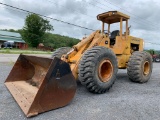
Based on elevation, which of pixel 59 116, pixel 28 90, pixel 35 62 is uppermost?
pixel 35 62

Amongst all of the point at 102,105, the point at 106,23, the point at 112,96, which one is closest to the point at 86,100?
the point at 102,105

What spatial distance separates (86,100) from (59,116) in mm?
1039

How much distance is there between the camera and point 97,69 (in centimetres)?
439

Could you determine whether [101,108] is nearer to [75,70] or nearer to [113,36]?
[75,70]

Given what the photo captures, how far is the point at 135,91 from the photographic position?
5164mm

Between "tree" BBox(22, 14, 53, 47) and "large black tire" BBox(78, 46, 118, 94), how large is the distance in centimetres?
4721

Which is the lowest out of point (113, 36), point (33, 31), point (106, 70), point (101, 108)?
point (101, 108)

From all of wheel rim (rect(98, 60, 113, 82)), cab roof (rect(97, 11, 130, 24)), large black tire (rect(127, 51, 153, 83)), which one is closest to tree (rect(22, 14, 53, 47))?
cab roof (rect(97, 11, 130, 24))

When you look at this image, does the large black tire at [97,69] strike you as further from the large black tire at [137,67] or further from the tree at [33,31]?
the tree at [33,31]

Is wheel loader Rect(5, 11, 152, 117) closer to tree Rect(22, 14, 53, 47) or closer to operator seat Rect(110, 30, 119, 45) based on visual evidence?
operator seat Rect(110, 30, 119, 45)

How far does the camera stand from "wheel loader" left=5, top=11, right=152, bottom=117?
3420mm

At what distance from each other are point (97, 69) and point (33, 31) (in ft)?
160

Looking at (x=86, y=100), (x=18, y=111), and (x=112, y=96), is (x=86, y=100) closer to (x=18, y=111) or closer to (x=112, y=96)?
(x=112, y=96)

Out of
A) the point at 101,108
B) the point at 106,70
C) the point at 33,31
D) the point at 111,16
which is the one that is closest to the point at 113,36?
the point at 111,16
